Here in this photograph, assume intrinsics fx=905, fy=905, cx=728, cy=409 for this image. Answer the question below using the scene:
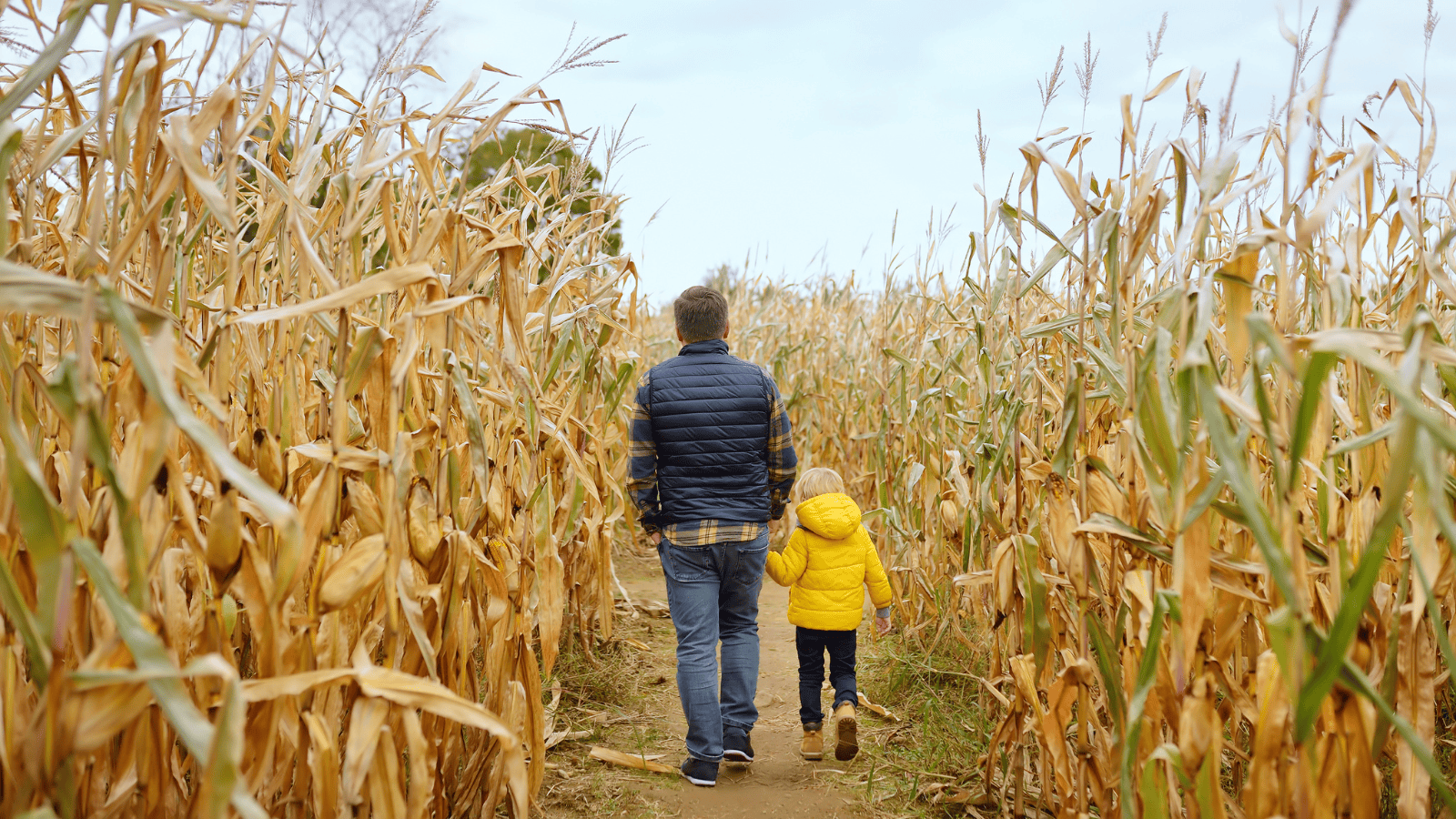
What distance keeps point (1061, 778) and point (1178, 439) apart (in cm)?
92

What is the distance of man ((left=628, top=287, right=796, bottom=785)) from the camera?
286 cm

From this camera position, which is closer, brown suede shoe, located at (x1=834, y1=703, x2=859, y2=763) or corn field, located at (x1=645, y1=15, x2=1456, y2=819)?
corn field, located at (x1=645, y1=15, x2=1456, y2=819)

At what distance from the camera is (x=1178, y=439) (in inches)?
53.0

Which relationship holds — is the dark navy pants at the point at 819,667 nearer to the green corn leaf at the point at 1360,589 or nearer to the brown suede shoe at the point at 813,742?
the brown suede shoe at the point at 813,742

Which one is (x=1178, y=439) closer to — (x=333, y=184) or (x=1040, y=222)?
(x=1040, y=222)

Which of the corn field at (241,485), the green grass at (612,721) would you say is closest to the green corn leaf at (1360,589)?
the corn field at (241,485)

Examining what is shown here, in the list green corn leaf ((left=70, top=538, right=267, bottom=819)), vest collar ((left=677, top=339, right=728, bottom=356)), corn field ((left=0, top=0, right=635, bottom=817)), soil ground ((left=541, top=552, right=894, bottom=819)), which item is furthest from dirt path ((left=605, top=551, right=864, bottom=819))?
green corn leaf ((left=70, top=538, right=267, bottom=819))

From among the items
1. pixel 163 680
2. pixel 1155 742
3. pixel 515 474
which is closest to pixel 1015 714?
pixel 1155 742

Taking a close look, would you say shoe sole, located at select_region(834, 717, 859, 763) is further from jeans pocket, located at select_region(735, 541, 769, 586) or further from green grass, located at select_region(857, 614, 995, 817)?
jeans pocket, located at select_region(735, 541, 769, 586)

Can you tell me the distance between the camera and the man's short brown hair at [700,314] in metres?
2.98

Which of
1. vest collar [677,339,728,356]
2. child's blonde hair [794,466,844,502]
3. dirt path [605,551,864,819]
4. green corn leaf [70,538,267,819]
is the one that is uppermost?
vest collar [677,339,728,356]

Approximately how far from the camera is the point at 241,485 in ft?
3.17

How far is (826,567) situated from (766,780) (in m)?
0.71

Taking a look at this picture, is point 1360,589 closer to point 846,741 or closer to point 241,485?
point 241,485
